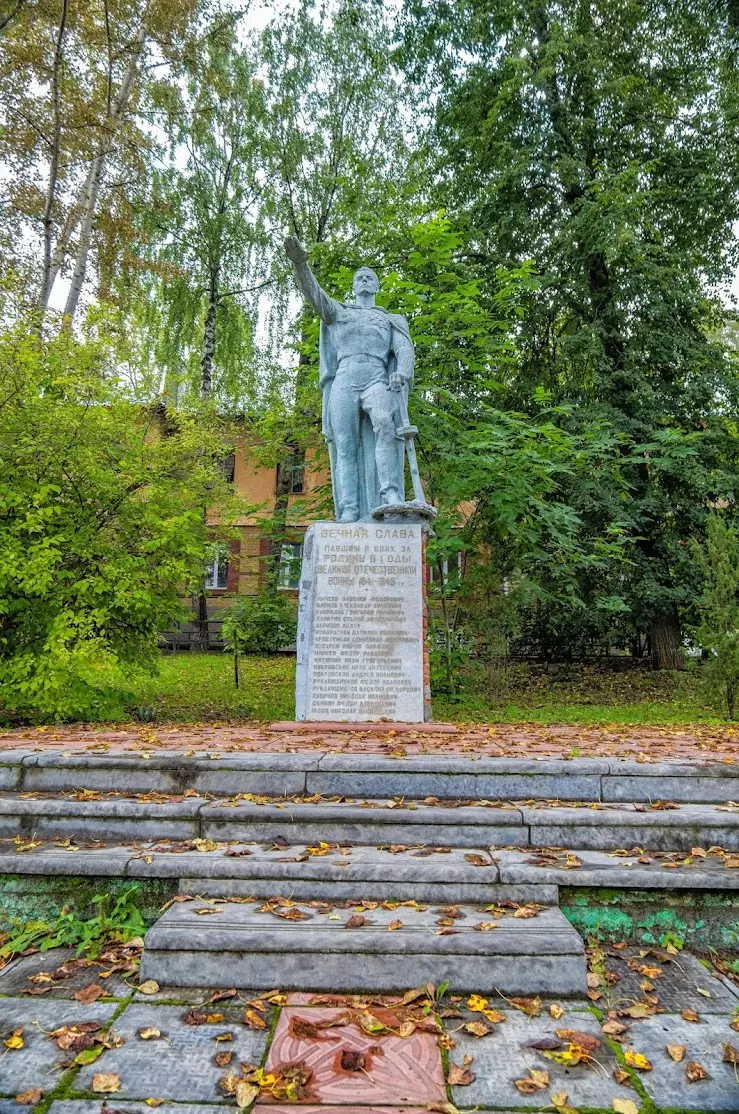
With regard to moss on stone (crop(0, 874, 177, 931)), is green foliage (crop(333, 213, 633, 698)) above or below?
above

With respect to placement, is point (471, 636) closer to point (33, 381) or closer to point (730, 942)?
point (33, 381)

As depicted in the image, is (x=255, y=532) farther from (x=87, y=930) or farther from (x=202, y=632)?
(x=87, y=930)

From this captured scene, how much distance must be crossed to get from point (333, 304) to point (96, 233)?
1083 cm

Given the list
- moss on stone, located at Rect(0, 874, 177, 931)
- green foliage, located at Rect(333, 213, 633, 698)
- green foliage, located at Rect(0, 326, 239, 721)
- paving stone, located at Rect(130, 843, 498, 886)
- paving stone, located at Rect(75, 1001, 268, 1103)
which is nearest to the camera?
paving stone, located at Rect(75, 1001, 268, 1103)

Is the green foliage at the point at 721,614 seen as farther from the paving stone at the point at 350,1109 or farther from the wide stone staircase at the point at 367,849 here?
the paving stone at the point at 350,1109

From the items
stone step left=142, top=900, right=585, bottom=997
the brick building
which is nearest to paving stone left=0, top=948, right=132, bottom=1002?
stone step left=142, top=900, right=585, bottom=997

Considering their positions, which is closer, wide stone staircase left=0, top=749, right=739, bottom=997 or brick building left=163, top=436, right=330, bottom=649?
wide stone staircase left=0, top=749, right=739, bottom=997

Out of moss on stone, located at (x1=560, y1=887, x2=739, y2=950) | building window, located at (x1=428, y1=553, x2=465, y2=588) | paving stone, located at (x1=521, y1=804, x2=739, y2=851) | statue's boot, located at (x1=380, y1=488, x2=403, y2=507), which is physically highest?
statue's boot, located at (x1=380, y1=488, x2=403, y2=507)

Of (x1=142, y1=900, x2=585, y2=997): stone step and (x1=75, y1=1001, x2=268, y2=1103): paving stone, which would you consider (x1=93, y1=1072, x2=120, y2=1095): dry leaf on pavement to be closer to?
(x1=75, y1=1001, x2=268, y2=1103): paving stone

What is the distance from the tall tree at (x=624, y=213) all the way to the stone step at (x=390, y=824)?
976cm

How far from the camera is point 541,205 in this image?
15.3m

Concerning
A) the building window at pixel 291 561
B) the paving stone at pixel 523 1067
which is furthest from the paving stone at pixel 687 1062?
the building window at pixel 291 561

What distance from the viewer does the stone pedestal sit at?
6.02 metres

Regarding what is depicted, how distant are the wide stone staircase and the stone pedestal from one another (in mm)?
1937
